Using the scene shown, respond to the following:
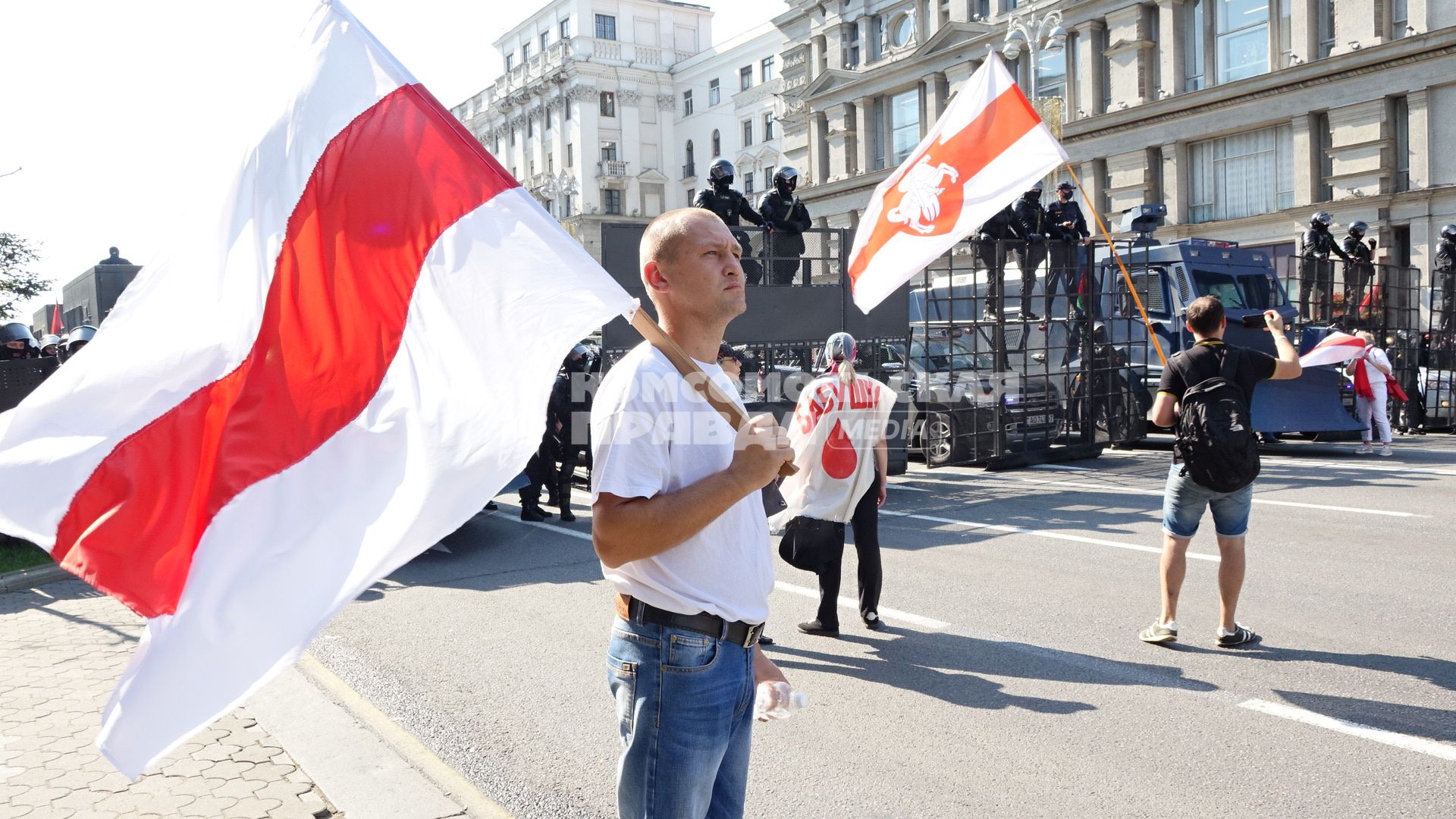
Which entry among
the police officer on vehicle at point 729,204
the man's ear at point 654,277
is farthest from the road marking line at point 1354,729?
the police officer on vehicle at point 729,204

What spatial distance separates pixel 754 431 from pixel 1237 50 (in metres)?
36.4

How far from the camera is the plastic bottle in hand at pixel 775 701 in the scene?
8.20ft

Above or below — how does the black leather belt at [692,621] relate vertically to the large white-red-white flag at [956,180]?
below

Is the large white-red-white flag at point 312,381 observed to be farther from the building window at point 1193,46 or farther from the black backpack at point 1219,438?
the building window at point 1193,46

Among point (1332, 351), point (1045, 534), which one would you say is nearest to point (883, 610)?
point (1045, 534)

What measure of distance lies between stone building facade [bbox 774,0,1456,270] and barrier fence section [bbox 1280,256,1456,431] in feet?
34.4

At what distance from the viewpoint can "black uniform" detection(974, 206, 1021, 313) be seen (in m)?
14.1

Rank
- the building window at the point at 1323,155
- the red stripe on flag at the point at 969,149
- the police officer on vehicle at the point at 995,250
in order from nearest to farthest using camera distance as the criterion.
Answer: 1. the red stripe on flag at the point at 969,149
2. the police officer on vehicle at the point at 995,250
3. the building window at the point at 1323,155

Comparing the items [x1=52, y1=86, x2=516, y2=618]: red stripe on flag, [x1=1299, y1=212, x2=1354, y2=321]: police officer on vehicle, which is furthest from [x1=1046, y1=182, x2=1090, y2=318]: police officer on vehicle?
[x1=52, y1=86, x2=516, y2=618]: red stripe on flag

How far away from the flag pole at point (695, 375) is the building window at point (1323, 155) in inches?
1343

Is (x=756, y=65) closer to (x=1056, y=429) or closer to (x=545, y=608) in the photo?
(x=1056, y=429)

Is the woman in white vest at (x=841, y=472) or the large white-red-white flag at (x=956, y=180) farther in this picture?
the large white-red-white flag at (x=956, y=180)

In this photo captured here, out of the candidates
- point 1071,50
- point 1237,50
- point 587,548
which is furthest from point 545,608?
point 1071,50

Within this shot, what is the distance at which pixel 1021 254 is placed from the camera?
14.5m
